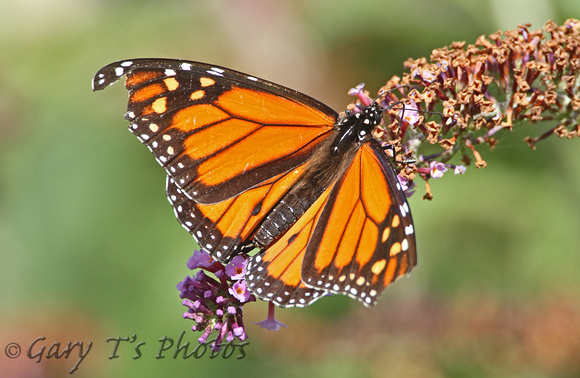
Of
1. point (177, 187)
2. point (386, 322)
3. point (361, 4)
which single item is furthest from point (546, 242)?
point (177, 187)

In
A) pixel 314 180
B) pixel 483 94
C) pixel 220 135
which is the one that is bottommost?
pixel 314 180

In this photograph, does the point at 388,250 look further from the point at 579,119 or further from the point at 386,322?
the point at 386,322

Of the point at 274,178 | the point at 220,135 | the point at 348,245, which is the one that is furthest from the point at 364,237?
the point at 220,135

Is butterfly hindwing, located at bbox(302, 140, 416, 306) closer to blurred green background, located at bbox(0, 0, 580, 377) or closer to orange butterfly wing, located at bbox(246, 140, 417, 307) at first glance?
orange butterfly wing, located at bbox(246, 140, 417, 307)

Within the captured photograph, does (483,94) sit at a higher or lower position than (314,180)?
higher

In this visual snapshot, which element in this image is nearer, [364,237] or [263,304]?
[364,237]

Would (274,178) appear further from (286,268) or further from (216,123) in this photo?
(286,268)

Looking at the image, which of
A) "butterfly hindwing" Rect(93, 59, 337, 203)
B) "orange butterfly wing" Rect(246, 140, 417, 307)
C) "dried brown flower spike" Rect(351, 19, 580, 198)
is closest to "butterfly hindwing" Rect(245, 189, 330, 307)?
"orange butterfly wing" Rect(246, 140, 417, 307)
